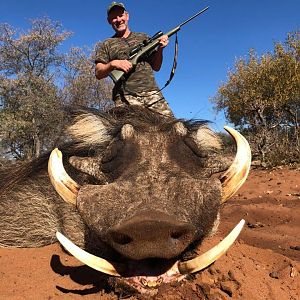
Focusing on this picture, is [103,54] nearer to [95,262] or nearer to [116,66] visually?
[116,66]

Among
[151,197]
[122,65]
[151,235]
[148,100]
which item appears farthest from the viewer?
A: [148,100]

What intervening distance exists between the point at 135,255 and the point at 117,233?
0.12 metres

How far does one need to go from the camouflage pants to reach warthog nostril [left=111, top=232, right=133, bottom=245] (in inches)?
95.8

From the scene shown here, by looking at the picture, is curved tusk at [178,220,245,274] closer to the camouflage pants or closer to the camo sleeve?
the camouflage pants

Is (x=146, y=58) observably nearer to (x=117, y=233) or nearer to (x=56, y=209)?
(x=56, y=209)

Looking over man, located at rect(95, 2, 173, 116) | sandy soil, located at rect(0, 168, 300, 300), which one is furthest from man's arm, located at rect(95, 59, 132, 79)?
sandy soil, located at rect(0, 168, 300, 300)

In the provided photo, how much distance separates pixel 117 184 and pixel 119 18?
9.89 feet

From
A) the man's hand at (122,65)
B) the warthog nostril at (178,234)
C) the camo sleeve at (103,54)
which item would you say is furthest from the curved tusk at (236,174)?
the camo sleeve at (103,54)

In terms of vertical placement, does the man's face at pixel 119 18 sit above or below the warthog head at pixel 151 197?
above

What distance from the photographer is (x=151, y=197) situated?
1852 millimetres

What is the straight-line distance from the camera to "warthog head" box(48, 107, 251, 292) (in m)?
1.70

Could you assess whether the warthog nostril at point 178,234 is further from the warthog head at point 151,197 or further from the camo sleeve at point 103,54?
the camo sleeve at point 103,54

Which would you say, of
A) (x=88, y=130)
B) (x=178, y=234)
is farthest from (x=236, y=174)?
(x=88, y=130)

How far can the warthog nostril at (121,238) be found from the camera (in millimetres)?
1689
